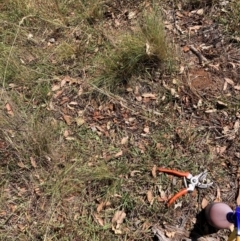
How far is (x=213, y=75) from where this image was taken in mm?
3293

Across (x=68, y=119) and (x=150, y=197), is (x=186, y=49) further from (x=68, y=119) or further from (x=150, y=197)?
(x=150, y=197)

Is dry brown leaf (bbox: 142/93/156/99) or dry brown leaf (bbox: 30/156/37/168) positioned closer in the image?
dry brown leaf (bbox: 30/156/37/168)

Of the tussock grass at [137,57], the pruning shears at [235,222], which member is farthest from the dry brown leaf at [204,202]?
the tussock grass at [137,57]

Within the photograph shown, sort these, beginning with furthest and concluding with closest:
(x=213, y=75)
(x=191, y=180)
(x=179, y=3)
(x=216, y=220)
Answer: (x=179, y=3) < (x=213, y=75) < (x=191, y=180) < (x=216, y=220)

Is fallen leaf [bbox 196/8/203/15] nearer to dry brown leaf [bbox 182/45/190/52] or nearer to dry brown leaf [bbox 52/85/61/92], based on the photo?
dry brown leaf [bbox 182/45/190/52]

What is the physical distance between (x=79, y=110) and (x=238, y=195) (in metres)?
1.26

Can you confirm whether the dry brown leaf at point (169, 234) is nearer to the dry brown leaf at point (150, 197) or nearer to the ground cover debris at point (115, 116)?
the ground cover debris at point (115, 116)

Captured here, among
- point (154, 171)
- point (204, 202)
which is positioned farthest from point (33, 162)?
point (204, 202)

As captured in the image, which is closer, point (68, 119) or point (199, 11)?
point (68, 119)

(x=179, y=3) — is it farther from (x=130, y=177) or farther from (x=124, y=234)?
(x=124, y=234)

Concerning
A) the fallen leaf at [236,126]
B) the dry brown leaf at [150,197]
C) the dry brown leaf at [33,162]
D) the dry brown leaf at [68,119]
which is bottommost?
the dry brown leaf at [150,197]

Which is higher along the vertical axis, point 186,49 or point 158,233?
point 186,49

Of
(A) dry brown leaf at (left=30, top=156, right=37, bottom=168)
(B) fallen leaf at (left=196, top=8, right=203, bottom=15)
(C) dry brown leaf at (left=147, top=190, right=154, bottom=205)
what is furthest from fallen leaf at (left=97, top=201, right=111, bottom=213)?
(B) fallen leaf at (left=196, top=8, right=203, bottom=15)

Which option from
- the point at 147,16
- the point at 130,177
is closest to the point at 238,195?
the point at 130,177
